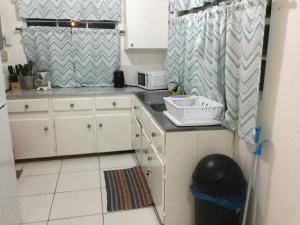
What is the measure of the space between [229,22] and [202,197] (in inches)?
48.6

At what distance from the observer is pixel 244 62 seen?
5.39ft

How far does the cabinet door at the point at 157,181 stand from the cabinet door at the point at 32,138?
1.53 metres

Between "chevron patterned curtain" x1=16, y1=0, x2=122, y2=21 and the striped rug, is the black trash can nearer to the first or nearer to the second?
the striped rug

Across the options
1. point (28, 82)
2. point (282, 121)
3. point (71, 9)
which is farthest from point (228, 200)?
point (71, 9)

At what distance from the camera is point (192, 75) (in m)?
2.65

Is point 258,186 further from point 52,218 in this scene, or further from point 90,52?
point 90,52

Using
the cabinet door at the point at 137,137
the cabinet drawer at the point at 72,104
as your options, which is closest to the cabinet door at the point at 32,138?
the cabinet drawer at the point at 72,104

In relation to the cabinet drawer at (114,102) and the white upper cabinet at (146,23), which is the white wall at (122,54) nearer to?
the white upper cabinet at (146,23)

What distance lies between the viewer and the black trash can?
1681 millimetres

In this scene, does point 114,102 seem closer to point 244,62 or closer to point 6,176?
point 6,176

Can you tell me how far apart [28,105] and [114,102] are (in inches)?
40.0

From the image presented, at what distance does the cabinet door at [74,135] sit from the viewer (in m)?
3.30

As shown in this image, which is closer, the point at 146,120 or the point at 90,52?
the point at 146,120

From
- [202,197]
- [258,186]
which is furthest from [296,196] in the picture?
[202,197]
